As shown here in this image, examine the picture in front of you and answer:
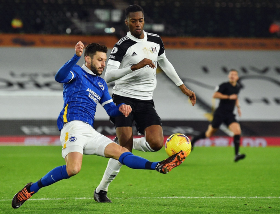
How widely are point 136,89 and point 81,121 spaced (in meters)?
1.18

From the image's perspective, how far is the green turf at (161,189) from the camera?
515 cm

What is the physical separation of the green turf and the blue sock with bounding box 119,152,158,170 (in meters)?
0.65

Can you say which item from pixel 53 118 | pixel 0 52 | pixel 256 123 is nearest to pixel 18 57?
pixel 0 52

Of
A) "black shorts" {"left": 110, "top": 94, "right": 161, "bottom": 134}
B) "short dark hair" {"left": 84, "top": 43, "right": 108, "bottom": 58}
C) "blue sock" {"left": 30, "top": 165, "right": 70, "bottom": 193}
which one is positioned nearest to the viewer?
"blue sock" {"left": 30, "top": 165, "right": 70, "bottom": 193}

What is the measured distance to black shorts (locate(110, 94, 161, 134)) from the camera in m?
5.82

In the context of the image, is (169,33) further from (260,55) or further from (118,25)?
(260,55)

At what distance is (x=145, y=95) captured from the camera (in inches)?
236

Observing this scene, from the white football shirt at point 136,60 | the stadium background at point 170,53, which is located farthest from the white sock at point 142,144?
the stadium background at point 170,53

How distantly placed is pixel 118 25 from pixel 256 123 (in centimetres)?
724

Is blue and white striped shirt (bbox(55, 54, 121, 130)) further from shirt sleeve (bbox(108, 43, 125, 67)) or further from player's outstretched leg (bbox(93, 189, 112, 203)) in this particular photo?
player's outstretched leg (bbox(93, 189, 112, 203))

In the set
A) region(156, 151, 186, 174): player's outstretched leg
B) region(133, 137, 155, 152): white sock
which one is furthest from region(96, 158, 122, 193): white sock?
A: region(156, 151, 186, 174): player's outstretched leg

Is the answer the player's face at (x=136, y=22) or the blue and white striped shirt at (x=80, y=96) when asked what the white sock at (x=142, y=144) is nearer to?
the blue and white striped shirt at (x=80, y=96)

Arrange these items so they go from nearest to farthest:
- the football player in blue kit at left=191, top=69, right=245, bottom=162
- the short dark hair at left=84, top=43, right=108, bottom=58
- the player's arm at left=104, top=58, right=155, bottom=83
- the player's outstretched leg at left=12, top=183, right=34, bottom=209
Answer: the player's outstretched leg at left=12, top=183, right=34, bottom=209 < the short dark hair at left=84, top=43, right=108, bottom=58 < the player's arm at left=104, top=58, right=155, bottom=83 < the football player in blue kit at left=191, top=69, right=245, bottom=162

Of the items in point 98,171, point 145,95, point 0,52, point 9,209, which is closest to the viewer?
point 9,209
